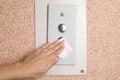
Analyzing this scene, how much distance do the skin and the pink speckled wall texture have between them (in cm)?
5

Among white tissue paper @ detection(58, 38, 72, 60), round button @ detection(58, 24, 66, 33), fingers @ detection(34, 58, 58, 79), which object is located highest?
round button @ detection(58, 24, 66, 33)

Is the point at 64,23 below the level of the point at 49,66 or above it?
above

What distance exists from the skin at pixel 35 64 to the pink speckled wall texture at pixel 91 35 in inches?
1.9

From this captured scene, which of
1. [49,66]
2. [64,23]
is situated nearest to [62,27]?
[64,23]

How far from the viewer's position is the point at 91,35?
69 cm

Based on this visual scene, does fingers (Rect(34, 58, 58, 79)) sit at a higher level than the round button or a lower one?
lower

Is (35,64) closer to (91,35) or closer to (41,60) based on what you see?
(41,60)

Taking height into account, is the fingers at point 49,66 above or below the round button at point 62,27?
below

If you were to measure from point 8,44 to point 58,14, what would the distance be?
164 mm

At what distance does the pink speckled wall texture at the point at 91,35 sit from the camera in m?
0.67

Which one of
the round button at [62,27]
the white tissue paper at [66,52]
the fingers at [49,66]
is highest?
the round button at [62,27]

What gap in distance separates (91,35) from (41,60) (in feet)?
0.54

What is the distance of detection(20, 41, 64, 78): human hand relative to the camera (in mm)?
606

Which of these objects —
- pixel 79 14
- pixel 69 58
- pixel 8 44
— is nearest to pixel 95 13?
pixel 79 14
